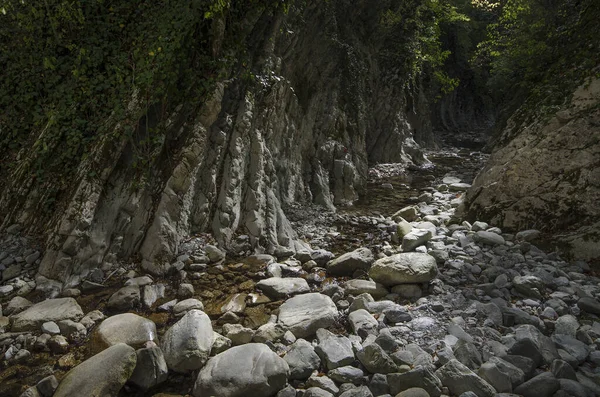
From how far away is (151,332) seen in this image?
4.29 metres

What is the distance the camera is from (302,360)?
387cm

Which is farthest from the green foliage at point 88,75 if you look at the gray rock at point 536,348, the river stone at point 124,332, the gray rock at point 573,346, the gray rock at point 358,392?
the gray rock at point 573,346

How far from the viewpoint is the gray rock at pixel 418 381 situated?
132 inches

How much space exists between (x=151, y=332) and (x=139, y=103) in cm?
390

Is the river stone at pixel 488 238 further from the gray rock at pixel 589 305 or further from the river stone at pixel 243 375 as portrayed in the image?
the river stone at pixel 243 375

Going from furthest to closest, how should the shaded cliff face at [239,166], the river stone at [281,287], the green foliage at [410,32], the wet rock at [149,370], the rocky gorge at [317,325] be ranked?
the green foliage at [410,32] → the shaded cliff face at [239,166] → the river stone at [281,287] → the wet rock at [149,370] → the rocky gorge at [317,325]

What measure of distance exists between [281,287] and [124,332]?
228 centimetres

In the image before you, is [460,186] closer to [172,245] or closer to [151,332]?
[172,245]

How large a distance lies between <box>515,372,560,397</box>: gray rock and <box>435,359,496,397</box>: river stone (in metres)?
0.27

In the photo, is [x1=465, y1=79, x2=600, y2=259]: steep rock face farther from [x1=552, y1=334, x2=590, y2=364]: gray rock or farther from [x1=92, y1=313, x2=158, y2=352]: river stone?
[x1=92, y1=313, x2=158, y2=352]: river stone

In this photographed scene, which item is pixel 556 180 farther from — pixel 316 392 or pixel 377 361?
pixel 316 392

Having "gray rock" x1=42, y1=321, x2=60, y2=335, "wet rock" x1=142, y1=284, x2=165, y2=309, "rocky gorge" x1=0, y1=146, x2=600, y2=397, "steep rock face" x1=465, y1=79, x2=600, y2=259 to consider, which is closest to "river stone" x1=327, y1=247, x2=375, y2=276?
"rocky gorge" x1=0, y1=146, x2=600, y2=397

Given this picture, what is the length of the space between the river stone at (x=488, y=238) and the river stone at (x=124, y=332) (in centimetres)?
588

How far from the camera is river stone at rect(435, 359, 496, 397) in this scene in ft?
10.7
